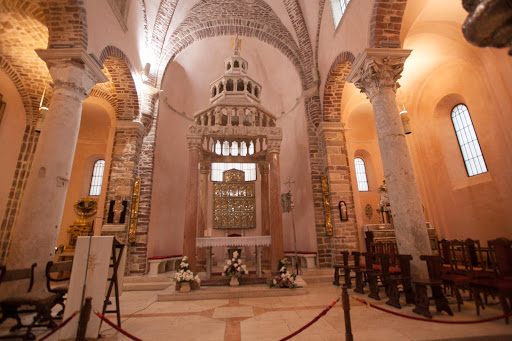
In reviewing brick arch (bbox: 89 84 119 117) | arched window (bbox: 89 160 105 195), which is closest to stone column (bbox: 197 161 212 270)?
brick arch (bbox: 89 84 119 117)

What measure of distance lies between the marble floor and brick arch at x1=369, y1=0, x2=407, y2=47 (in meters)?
6.07

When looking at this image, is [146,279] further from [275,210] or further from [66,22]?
[66,22]

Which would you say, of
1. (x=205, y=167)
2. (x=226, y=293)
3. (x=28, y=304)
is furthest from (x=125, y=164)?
(x=28, y=304)

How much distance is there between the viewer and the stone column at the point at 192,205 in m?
6.74

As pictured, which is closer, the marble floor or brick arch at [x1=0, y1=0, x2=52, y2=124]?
the marble floor

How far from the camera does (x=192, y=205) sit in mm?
7051

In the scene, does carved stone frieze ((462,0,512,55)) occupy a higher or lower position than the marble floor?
higher

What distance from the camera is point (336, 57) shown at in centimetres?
864

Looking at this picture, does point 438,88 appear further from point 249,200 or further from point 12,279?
point 12,279

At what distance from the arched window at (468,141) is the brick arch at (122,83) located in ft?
42.8

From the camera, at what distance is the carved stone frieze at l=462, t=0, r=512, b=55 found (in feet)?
6.23

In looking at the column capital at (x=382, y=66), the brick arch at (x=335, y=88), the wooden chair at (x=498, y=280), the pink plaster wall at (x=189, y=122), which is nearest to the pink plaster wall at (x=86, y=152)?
the pink plaster wall at (x=189, y=122)

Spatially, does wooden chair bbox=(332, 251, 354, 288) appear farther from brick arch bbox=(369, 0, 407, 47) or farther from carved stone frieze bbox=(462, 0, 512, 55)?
brick arch bbox=(369, 0, 407, 47)

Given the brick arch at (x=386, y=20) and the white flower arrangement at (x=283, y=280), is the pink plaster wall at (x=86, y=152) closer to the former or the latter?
the white flower arrangement at (x=283, y=280)
